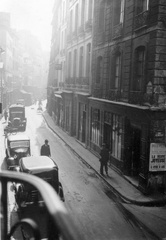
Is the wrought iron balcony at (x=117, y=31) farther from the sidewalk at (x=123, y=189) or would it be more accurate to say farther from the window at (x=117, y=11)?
the sidewalk at (x=123, y=189)

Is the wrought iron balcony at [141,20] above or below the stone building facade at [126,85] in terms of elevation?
above

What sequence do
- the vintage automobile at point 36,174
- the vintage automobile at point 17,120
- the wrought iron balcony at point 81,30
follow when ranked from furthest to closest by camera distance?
the vintage automobile at point 17,120, the wrought iron balcony at point 81,30, the vintage automobile at point 36,174

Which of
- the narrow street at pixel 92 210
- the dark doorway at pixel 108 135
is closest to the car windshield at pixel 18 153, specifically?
the narrow street at pixel 92 210

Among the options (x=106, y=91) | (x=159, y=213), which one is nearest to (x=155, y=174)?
(x=159, y=213)

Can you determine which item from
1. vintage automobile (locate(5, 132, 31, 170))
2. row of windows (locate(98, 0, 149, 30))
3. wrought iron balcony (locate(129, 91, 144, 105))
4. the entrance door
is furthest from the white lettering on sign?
row of windows (locate(98, 0, 149, 30))

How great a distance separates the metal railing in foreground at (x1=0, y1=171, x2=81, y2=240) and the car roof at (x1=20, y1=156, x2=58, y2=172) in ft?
33.3

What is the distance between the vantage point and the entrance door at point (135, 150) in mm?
16516

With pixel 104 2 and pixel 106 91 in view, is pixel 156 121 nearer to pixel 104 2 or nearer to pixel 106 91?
→ pixel 106 91

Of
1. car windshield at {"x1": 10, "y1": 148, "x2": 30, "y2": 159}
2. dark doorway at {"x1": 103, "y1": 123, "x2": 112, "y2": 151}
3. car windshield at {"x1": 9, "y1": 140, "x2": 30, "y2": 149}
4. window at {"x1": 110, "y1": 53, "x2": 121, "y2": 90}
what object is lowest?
car windshield at {"x1": 10, "y1": 148, "x2": 30, "y2": 159}

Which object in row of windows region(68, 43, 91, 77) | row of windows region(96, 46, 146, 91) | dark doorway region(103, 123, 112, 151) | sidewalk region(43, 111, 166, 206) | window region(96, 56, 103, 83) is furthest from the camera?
row of windows region(68, 43, 91, 77)

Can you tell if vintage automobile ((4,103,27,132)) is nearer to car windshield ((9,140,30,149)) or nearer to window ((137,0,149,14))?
car windshield ((9,140,30,149))

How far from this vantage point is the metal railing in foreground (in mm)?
1492

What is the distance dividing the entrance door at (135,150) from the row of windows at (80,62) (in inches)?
445

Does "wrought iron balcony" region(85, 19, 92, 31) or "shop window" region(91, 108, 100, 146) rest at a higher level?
"wrought iron balcony" region(85, 19, 92, 31)
